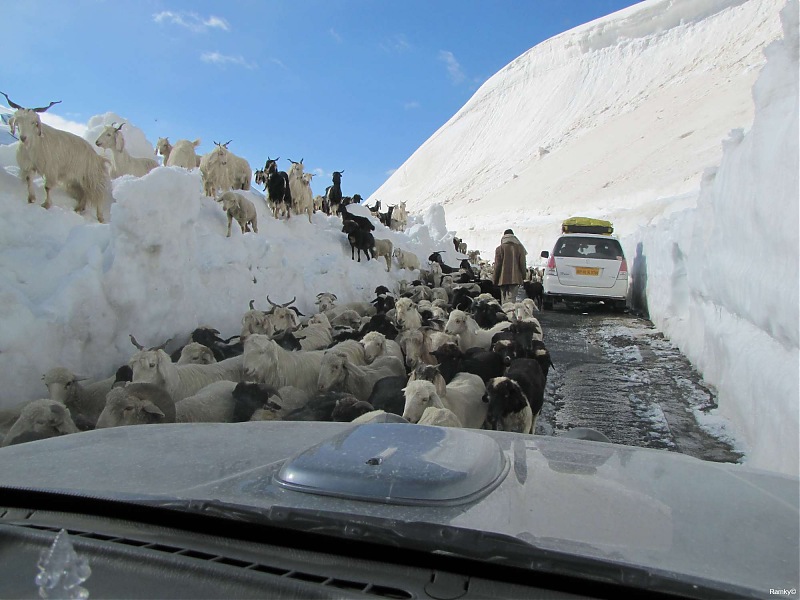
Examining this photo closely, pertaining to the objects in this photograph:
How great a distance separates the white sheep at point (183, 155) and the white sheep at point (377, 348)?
33.0 ft

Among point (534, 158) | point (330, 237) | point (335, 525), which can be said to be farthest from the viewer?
point (534, 158)

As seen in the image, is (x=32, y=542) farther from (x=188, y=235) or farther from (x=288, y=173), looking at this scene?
(x=288, y=173)

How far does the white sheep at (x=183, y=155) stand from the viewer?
48.5 feet

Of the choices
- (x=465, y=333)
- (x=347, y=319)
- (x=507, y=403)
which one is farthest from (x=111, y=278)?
(x=507, y=403)

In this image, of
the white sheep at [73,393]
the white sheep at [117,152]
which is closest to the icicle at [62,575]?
the white sheep at [73,393]

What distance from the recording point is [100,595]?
1170 millimetres

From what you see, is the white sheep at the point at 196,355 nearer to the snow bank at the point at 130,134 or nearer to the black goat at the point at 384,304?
the black goat at the point at 384,304

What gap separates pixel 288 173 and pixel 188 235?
7.60 m

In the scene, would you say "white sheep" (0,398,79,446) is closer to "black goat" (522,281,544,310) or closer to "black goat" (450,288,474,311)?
"black goat" (450,288,474,311)

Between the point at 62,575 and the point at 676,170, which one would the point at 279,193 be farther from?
the point at 676,170

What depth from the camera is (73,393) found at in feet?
16.8

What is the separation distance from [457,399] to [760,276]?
255cm

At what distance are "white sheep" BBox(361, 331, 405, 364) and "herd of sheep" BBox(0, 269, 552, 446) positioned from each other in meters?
0.01

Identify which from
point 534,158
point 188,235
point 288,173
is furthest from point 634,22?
point 188,235
